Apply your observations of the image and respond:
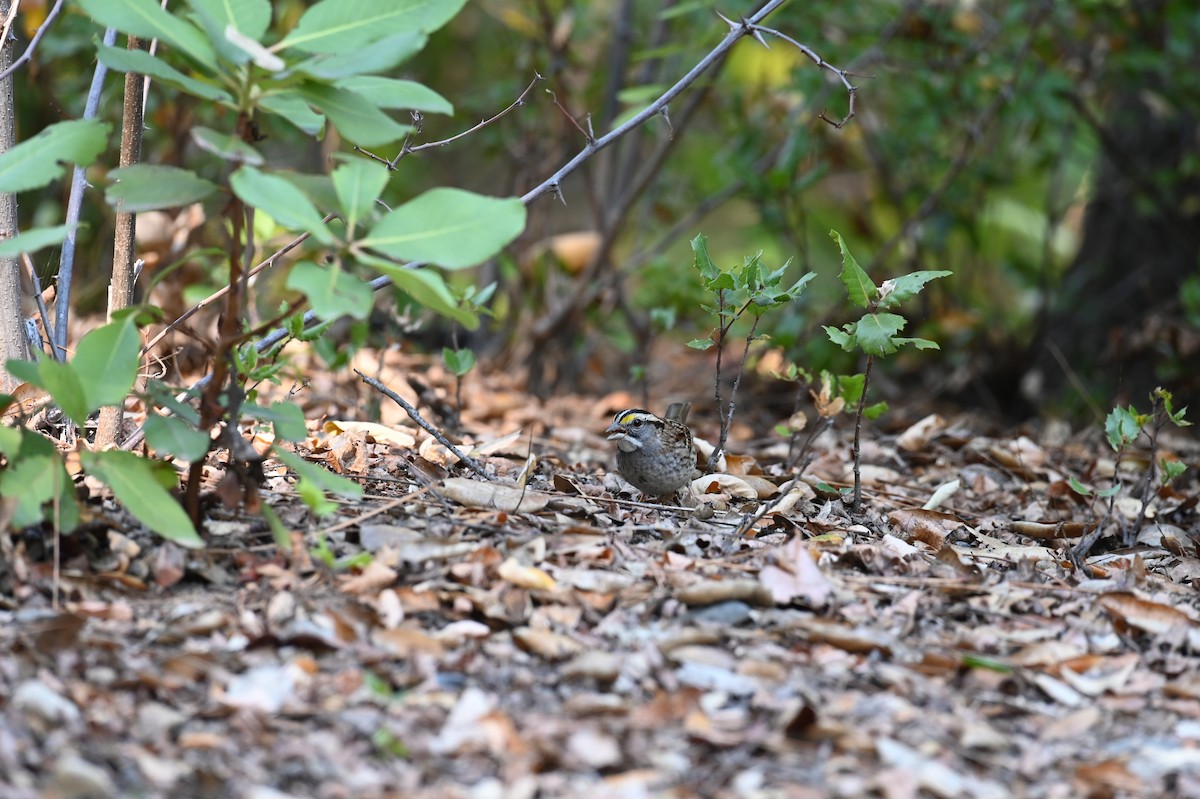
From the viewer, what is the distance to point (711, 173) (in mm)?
8125

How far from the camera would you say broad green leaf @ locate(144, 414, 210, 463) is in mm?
2621

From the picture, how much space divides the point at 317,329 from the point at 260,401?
136 centimetres

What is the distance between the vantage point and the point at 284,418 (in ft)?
9.33

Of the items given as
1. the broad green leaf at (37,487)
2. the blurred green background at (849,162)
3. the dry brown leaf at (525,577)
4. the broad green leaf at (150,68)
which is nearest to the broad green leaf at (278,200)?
the broad green leaf at (150,68)

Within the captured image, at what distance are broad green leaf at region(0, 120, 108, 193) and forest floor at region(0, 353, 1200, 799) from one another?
797mm

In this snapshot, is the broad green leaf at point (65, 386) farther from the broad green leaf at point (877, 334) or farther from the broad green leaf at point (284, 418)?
the broad green leaf at point (877, 334)

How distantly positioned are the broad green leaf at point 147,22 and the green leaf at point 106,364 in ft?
2.01

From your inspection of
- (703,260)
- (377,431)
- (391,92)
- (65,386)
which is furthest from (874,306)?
(65,386)

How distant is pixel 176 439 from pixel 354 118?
81 cm

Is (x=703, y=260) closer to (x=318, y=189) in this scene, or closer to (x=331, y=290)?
(x=318, y=189)

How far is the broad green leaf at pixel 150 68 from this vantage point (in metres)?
2.46

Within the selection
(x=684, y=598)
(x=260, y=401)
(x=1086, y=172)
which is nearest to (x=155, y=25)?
(x=684, y=598)

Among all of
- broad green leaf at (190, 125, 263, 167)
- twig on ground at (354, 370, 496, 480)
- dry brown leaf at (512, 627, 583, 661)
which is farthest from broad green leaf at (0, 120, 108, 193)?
dry brown leaf at (512, 627, 583, 661)

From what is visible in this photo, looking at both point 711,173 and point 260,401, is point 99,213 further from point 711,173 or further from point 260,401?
point 711,173
